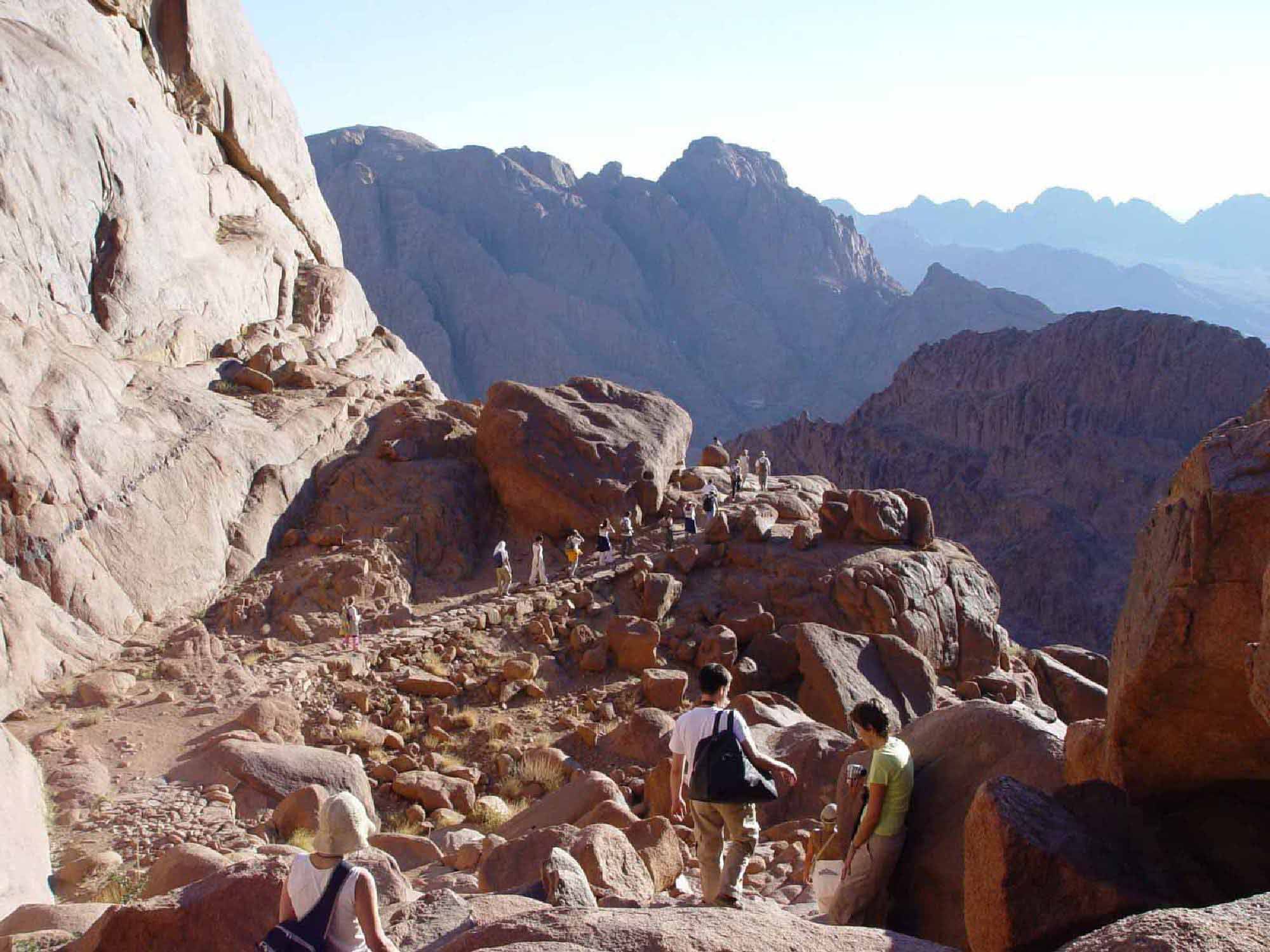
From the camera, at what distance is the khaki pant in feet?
19.4

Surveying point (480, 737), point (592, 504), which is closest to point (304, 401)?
point (592, 504)

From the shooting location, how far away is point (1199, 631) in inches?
205

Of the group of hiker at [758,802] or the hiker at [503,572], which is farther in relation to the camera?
the hiker at [503,572]

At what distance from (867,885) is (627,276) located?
316 feet

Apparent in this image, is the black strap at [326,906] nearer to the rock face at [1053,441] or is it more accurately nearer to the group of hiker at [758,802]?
the group of hiker at [758,802]

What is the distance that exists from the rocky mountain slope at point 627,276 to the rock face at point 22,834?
7683 centimetres

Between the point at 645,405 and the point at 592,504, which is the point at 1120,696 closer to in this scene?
the point at 592,504

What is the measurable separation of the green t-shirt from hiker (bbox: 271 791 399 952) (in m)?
2.83

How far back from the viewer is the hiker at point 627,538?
19.0 meters

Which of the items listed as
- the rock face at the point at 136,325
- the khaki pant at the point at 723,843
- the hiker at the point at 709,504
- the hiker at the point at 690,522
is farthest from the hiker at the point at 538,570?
the khaki pant at the point at 723,843

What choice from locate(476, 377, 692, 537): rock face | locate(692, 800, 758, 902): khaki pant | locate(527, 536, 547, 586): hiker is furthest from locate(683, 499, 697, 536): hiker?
locate(692, 800, 758, 902): khaki pant

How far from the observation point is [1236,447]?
5203mm

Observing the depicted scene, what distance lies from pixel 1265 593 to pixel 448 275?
3597 inches

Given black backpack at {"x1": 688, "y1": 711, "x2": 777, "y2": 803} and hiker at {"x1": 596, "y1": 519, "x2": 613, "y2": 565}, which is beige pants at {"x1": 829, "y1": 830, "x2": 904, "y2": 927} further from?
hiker at {"x1": 596, "y1": 519, "x2": 613, "y2": 565}
